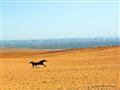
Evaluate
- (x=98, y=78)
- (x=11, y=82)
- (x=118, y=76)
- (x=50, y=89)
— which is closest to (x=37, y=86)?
(x=50, y=89)

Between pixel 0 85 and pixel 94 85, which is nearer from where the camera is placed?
pixel 94 85

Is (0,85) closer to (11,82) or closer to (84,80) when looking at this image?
(11,82)

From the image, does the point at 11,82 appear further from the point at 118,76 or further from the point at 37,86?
the point at 118,76

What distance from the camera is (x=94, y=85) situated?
15812 mm

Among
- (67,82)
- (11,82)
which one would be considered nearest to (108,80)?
(67,82)

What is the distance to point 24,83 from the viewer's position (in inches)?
688

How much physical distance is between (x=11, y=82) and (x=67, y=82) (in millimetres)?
3363

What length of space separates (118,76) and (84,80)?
241 centimetres

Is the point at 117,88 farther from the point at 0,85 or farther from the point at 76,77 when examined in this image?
the point at 0,85

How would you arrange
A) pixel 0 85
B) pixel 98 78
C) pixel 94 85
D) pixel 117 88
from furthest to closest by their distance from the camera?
pixel 98 78, pixel 0 85, pixel 94 85, pixel 117 88

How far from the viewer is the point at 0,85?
17.1 m

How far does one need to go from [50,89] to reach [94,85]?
7.57ft

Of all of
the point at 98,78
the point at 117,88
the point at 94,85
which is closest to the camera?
the point at 117,88

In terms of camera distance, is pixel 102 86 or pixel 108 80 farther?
pixel 108 80
